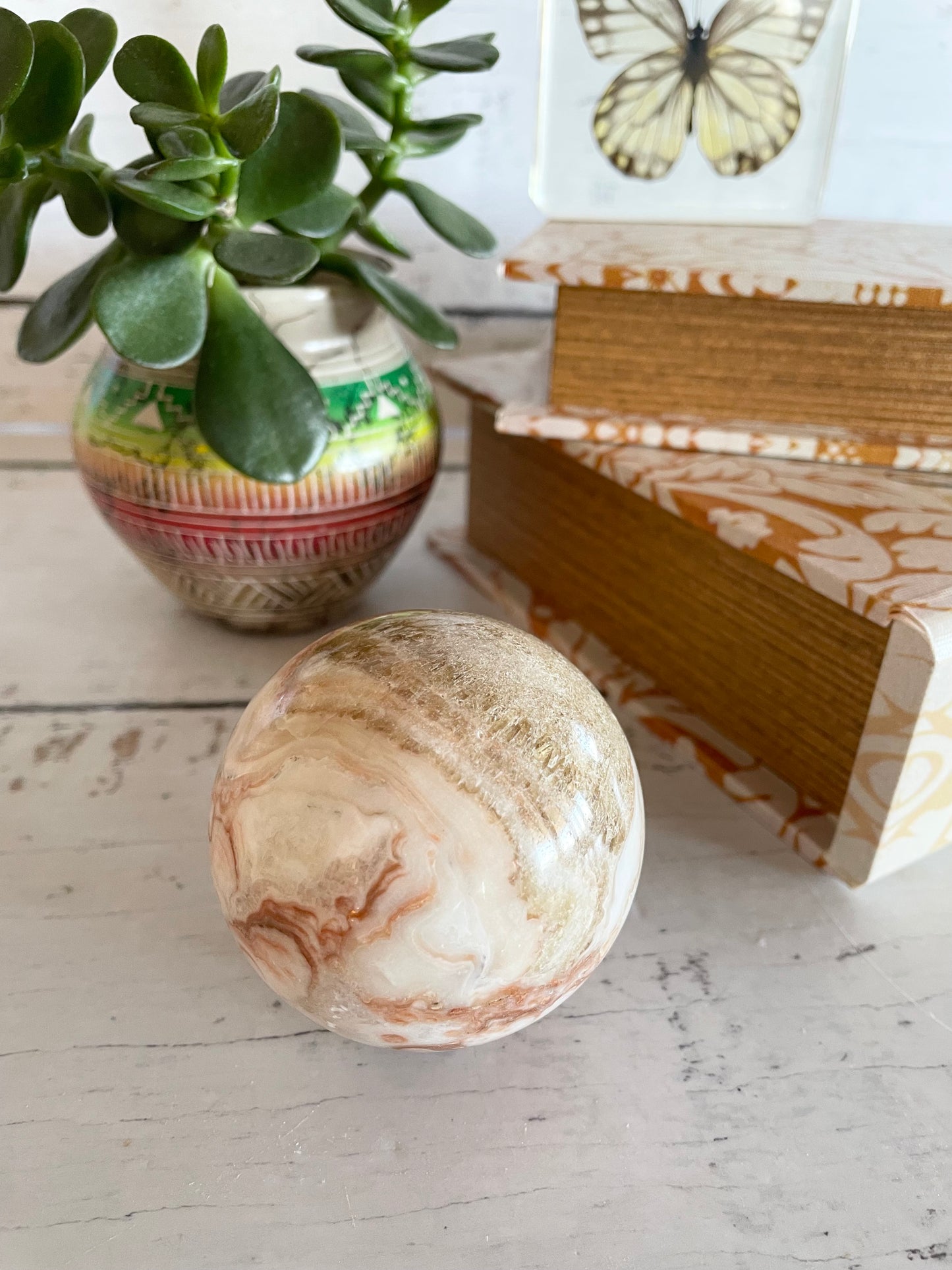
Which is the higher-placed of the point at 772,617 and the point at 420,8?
the point at 420,8

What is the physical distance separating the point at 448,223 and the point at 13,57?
24cm

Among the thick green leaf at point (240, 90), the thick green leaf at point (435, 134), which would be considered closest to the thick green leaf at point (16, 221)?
the thick green leaf at point (240, 90)

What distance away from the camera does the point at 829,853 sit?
487 mm

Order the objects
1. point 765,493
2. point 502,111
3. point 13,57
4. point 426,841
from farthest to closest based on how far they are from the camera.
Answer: point 502,111, point 765,493, point 13,57, point 426,841

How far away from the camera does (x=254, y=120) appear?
1.41 feet

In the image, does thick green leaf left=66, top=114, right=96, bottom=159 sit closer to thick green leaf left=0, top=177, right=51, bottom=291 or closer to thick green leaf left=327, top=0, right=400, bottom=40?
thick green leaf left=0, top=177, right=51, bottom=291

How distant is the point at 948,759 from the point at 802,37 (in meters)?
0.44

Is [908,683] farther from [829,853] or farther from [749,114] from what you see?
[749,114]

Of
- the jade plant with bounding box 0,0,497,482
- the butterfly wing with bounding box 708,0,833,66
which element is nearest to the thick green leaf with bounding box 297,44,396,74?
the jade plant with bounding box 0,0,497,482

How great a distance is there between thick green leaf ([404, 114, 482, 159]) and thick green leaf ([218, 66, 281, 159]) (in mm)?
122

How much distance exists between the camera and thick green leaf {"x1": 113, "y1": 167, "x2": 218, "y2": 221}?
1.42 ft

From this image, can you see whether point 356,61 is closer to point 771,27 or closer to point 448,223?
point 448,223

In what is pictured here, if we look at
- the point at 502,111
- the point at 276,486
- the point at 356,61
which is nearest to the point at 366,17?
the point at 356,61

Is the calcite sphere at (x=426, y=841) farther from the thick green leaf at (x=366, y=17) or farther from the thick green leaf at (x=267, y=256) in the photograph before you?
the thick green leaf at (x=366, y=17)
